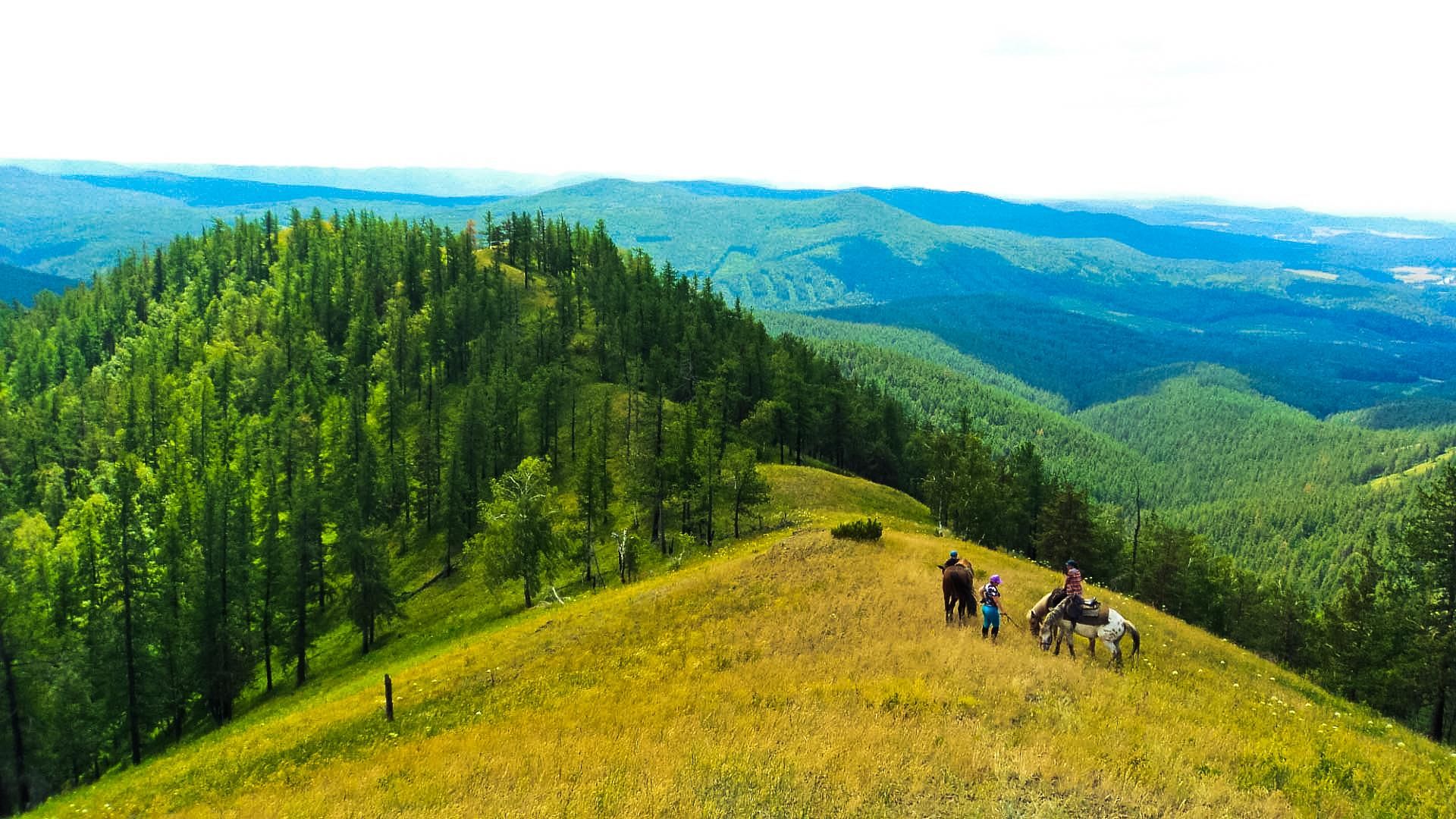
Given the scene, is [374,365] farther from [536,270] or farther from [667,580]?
[667,580]

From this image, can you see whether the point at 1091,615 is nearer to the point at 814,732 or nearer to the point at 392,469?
the point at 814,732

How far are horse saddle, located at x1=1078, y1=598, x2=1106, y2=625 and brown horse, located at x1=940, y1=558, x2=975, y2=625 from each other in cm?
381

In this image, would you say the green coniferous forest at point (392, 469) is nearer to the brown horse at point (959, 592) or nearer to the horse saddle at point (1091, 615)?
the horse saddle at point (1091, 615)

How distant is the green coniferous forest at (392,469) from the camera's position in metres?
56.3

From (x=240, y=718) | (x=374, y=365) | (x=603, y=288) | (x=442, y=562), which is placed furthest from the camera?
(x=603, y=288)

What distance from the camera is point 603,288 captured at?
13850 cm

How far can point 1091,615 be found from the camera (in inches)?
906

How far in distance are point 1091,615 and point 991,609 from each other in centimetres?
312

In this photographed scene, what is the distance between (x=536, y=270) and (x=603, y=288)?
36403 mm

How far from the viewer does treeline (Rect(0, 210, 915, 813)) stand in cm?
5784

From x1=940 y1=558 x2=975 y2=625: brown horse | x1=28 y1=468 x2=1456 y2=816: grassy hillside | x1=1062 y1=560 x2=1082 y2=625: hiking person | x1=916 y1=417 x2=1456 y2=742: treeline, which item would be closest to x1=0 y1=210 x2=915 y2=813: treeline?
x1=916 y1=417 x2=1456 y2=742: treeline

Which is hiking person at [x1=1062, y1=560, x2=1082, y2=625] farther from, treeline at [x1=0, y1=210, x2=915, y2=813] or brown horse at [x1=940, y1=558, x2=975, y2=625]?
treeline at [x1=0, y1=210, x2=915, y2=813]

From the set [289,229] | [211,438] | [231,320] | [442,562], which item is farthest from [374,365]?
[289,229]

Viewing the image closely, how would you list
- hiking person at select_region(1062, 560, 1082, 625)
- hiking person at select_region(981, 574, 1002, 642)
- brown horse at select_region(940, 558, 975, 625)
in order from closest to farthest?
hiking person at select_region(1062, 560, 1082, 625) < hiking person at select_region(981, 574, 1002, 642) < brown horse at select_region(940, 558, 975, 625)
